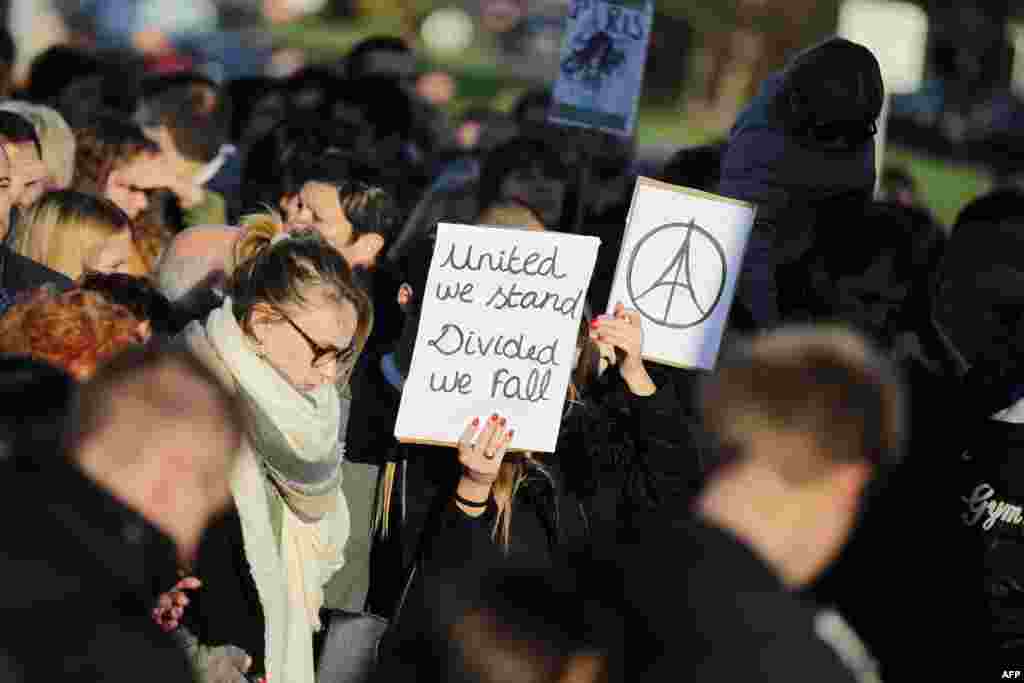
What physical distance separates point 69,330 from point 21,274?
1214 mm

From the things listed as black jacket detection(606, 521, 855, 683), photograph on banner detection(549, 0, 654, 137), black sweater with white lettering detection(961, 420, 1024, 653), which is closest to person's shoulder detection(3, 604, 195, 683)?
black jacket detection(606, 521, 855, 683)

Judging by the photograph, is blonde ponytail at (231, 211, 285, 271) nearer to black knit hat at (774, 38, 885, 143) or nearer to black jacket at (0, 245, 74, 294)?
black jacket at (0, 245, 74, 294)

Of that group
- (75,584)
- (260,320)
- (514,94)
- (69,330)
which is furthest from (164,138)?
(514,94)

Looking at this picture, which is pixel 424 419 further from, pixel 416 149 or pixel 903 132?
pixel 903 132

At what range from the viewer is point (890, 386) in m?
2.66

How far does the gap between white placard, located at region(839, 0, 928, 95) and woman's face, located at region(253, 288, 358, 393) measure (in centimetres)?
681

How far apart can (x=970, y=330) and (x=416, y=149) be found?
17.2ft

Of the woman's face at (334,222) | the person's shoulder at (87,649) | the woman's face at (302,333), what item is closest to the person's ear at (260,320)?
the woman's face at (302,333)

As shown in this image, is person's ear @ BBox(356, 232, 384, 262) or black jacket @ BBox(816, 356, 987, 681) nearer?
black jacket @ BBox(816, 356, 987, 681)

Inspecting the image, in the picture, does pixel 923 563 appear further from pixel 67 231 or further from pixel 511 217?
pixel 67 231

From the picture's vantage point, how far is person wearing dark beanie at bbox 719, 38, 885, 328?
5703mm

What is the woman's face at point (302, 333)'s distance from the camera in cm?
438

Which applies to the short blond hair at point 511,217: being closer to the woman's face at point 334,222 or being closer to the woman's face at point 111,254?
the woman's face at point 334,222

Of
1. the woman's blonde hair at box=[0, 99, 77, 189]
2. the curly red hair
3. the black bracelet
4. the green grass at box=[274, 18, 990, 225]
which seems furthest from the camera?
the green grass at box=[274, 18, 990, 225]
